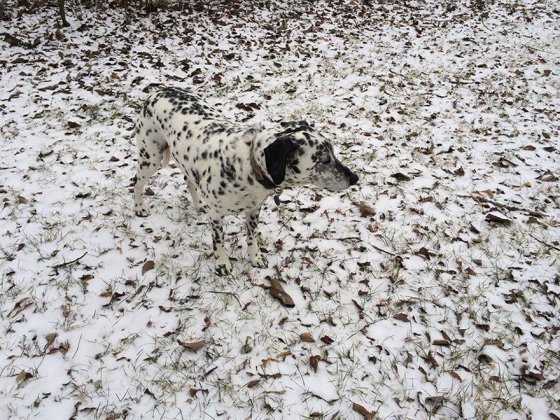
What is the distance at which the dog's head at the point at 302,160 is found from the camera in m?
3.58

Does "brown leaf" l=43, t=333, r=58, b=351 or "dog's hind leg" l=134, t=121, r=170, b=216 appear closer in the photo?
"brown leaf" l=43, t=333, r=58, b=351

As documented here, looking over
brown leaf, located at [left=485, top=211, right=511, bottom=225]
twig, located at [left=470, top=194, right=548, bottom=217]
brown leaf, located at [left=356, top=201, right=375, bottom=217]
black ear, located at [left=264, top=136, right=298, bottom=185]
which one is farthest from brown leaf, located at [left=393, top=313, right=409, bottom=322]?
twig, located at [left=470, top=194, right=548, bottom=217]

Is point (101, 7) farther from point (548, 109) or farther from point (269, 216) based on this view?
point (548, 109)

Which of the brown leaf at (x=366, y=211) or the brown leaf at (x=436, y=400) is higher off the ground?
the brown leaf at (x=366, y=211)

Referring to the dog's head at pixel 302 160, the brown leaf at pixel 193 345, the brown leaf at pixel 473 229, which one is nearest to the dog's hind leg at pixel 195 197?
the dog's head at pixel 302 160

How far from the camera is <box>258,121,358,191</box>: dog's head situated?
3578 mm

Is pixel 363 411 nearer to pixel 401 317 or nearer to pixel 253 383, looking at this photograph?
pixel 253 383

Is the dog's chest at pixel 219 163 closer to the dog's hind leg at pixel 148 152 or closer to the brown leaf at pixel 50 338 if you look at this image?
the dog's hind leg at pixel 148 152

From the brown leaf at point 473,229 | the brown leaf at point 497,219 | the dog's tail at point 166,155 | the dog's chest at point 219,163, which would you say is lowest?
the brown leaf at point 473,229

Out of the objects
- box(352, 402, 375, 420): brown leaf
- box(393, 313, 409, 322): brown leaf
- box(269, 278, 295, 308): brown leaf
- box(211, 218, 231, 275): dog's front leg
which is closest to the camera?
box(352, 402, 375, 420): brown leaf

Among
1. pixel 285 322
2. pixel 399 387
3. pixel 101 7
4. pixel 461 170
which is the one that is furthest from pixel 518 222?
pixel 101 7

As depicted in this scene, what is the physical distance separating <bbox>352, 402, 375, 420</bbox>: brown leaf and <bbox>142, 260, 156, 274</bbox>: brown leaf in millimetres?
2921

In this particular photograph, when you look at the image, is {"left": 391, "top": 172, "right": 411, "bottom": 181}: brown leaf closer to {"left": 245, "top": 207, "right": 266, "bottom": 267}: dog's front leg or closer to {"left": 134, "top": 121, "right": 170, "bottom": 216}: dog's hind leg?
{"left": 245, "top": 207, "right": 266, "bottom": 267}: dog's front leg

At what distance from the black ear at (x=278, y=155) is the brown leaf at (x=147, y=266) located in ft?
7.34
